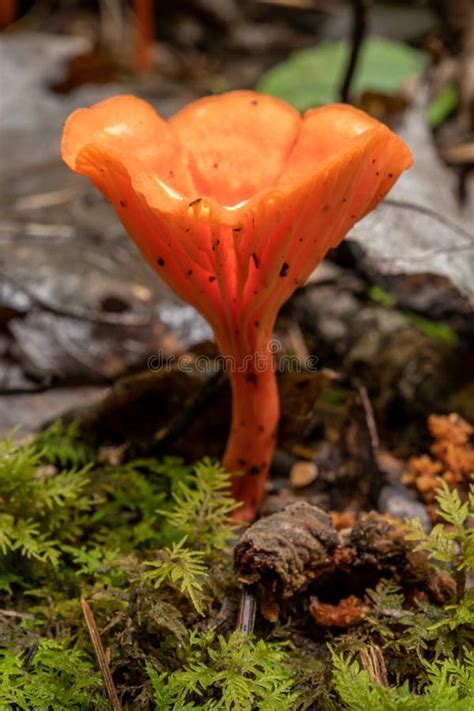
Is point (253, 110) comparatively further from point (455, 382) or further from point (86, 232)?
point (86, 232)

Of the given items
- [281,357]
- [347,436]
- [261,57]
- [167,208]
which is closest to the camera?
[167,208]

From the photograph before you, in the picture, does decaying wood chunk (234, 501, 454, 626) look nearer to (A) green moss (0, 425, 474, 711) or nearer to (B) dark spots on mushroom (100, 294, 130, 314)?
(A) green moss (0, 425, 474, 711)

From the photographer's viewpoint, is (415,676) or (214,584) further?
(214,584)

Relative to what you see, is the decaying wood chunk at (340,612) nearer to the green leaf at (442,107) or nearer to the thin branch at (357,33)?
the thin branch at (357,33)

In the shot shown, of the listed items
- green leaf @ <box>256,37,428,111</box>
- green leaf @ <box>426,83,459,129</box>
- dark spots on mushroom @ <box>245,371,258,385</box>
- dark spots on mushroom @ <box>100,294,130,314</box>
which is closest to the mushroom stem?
dark spots on mushroom @ <box>245,371,258,385</box>

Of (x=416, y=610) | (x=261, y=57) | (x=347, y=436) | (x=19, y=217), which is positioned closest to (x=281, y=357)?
(x=347, y=436)

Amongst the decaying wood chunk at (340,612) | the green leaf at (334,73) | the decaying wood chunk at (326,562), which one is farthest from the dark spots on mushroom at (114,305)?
the green leaf at (334,73)

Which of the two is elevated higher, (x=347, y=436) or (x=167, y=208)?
(x=167, y=208)

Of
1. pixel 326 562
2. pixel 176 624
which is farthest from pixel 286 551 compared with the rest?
pixel 176 624
